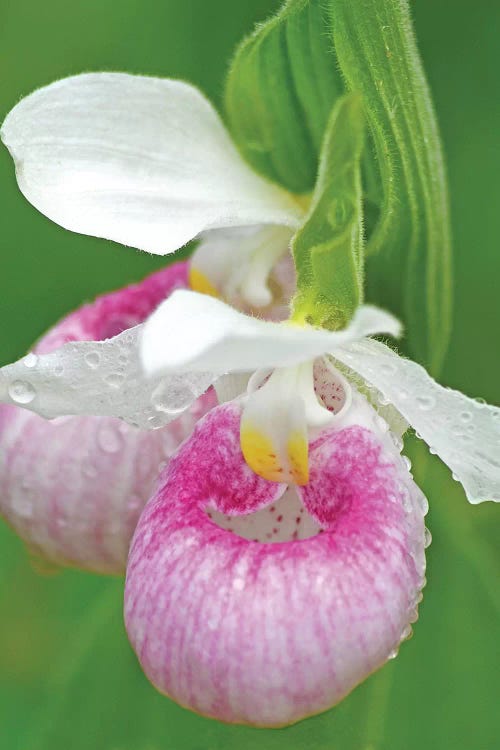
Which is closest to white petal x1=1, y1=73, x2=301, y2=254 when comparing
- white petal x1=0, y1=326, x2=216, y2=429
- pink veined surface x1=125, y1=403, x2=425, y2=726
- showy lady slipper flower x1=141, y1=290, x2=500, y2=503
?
white petal x1=0, y1=326, x2=216, y2=429

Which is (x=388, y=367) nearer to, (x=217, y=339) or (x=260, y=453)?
(x=260, y=453)

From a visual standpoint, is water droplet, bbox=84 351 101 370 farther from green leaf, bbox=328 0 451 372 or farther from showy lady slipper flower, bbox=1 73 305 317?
green leaf, bbox=328 0 451 372

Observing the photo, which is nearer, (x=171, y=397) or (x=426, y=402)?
(x=426, y=402)

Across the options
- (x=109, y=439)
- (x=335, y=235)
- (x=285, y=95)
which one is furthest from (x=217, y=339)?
(x=285, y=95)

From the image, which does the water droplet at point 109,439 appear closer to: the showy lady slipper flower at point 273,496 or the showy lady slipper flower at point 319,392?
the showy lady slipper flower at point 273,496

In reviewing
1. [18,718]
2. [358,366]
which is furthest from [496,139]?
[18,718]

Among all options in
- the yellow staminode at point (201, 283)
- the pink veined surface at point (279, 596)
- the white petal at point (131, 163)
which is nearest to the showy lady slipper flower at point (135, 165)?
the white petal at point (131, 163)

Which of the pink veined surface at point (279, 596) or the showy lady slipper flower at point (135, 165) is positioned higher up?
the showy lady slipper flower at point (135, 165)
